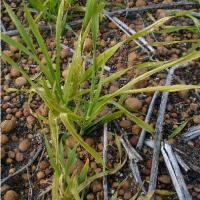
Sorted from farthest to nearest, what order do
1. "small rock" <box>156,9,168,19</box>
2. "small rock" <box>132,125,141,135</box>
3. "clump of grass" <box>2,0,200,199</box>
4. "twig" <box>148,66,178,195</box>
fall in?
"small rock" <box>156,9,168,19</box> < "small rock" <box>132,125,141,135</box> < "twig" <box>148,66,178,195</box> < "clump of grass" <box>2,0,200,199</box>

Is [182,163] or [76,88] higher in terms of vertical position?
[76,88]

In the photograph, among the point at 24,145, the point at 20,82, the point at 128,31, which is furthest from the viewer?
the point at 128,31

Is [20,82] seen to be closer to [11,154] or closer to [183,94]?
[11,154]

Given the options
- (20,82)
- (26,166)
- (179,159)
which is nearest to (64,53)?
(20,82)

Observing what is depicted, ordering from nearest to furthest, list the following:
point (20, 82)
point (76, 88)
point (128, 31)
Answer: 1. point (76, 88)
2. point (20, 82)
3. point (128, 31)

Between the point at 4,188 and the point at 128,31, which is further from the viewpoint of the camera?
the point at 128,31

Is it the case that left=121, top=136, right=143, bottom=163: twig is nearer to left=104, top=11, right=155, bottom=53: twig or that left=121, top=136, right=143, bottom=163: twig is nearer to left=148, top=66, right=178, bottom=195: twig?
left=148, top=66, right=178, bottom=195: twig

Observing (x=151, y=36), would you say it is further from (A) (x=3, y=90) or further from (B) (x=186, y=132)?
(A) (x=3, y=90)

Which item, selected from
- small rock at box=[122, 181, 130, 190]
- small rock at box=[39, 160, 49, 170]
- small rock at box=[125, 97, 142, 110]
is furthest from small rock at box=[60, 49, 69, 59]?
small rock at box=[122, 181, 130, 190]
